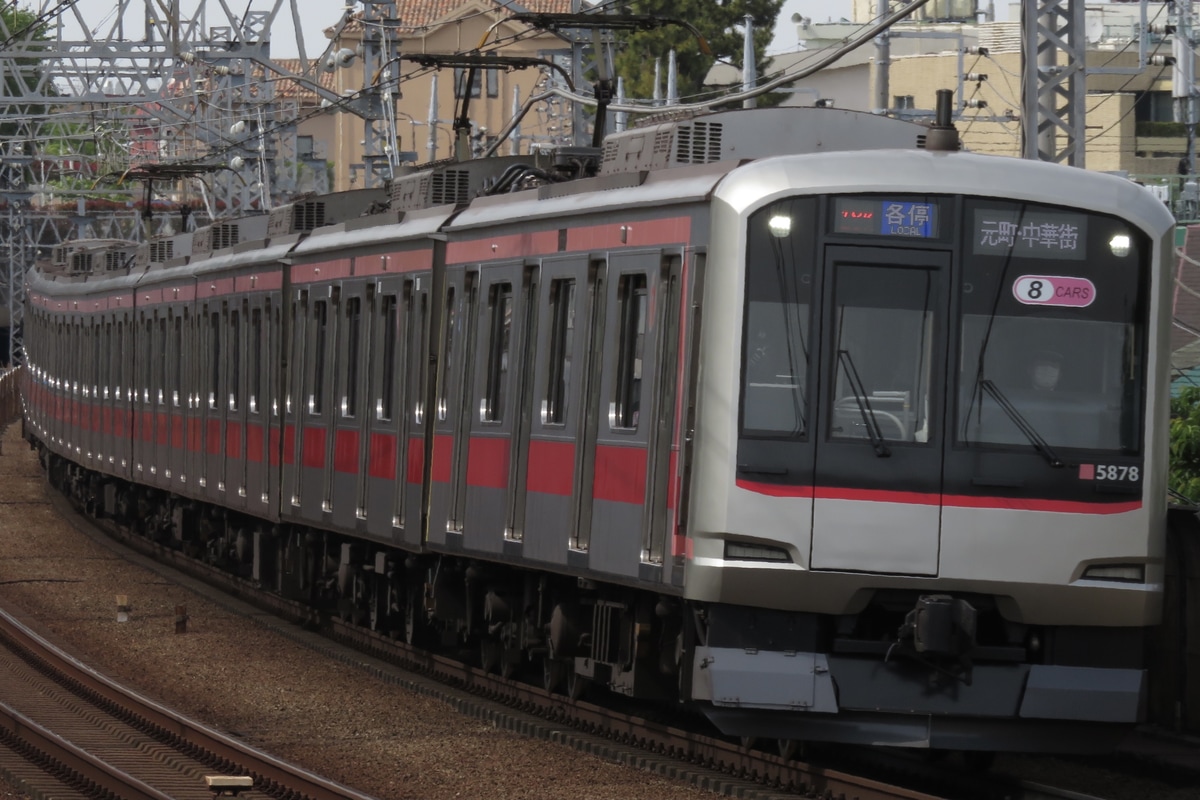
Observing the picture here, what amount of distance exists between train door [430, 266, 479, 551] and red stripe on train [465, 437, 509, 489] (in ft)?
0.37

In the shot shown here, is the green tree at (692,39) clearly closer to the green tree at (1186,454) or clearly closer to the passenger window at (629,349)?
the green tree at (1186,454)

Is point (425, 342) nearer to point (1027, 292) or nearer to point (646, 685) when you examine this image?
point (646, 685)

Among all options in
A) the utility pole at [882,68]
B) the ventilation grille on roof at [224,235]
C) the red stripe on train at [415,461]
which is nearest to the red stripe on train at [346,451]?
the red stripe on train at [415,461]

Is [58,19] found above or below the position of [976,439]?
above

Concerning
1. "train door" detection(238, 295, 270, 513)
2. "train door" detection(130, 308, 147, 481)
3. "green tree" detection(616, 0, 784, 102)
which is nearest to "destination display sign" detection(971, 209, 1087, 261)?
"train door" detection(238, 295, 270, 513)

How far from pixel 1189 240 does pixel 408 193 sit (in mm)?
9459

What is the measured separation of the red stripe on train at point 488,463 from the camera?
12391 mm

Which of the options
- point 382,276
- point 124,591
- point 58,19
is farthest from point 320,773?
point 58,19

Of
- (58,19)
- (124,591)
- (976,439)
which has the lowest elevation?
(124,591)

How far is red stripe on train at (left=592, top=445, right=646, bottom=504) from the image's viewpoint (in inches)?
412

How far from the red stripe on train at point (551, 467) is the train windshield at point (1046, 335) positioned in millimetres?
2506

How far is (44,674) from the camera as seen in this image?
50.1 ft

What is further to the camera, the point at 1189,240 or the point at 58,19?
the point at 58,19

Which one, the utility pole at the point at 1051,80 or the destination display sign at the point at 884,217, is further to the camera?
the utility pole at the point at 1051,80
